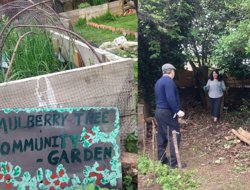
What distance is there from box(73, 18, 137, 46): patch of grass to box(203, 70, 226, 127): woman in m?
2.13

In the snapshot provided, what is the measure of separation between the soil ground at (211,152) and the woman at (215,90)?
0.10 m

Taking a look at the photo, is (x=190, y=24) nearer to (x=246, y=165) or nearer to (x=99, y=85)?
(x=99, y=85)

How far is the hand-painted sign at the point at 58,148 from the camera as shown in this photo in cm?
177

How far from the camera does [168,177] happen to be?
7.18 ft

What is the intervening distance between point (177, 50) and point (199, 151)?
3.88 ft

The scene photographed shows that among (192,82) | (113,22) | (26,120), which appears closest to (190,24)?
(192,82)

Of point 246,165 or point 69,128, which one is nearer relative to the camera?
point 69,128

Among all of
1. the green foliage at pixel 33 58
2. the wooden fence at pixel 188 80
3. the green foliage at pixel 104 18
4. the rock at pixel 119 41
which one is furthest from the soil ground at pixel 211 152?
the green foliage at pixel 104 18

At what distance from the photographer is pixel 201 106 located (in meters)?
2.98

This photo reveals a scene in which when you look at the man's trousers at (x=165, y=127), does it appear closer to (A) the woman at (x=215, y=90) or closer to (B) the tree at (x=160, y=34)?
(B) the tree at (x=160, y=34)

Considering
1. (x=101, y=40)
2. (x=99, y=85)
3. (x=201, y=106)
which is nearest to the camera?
(x=99, y=85)

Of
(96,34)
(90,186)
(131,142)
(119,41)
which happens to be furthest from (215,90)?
(96,34)

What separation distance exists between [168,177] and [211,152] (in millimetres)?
724

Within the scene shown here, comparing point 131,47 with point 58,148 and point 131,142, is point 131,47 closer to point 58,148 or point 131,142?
point 131,142
